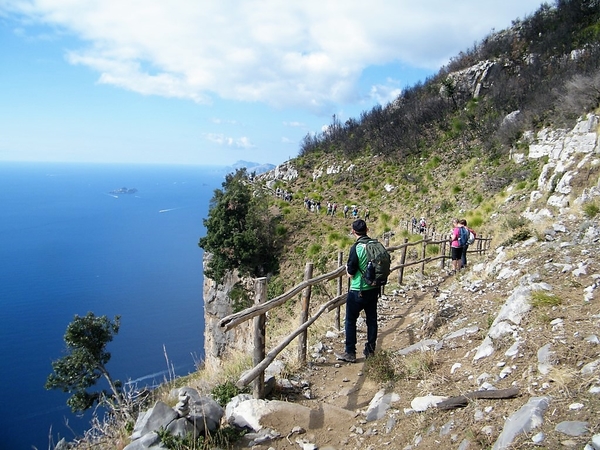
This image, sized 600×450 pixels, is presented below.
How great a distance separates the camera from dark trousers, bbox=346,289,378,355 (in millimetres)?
5684

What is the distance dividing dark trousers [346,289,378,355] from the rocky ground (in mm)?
345

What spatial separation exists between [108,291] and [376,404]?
90210mm

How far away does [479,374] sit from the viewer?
167 inches

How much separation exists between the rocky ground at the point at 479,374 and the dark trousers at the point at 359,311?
0.35 m

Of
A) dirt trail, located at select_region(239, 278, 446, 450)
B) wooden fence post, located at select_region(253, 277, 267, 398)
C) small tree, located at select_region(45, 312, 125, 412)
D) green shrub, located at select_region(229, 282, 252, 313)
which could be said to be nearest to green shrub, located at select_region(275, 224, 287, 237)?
green shrub, located at select_region(229, 282, 252, 313)

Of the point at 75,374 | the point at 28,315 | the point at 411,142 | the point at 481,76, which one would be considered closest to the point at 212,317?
the point at 75,374

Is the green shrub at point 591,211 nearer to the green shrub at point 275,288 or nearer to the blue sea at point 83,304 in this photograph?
the blue sea at point 83,304

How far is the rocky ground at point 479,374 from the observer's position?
10.3 ft

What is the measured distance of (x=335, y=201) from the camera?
4031 centimetres

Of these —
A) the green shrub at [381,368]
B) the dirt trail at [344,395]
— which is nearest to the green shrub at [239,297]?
the dirt trail at [344,395]

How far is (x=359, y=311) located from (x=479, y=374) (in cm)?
191

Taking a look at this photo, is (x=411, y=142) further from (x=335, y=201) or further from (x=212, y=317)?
(x=212, y=317)

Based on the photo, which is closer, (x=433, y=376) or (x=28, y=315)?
(x=433, y=376)

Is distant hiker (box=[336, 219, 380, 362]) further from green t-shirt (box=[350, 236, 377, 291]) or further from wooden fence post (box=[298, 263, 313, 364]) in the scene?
wooden fence post (box=[298, 263, 313, 364])
